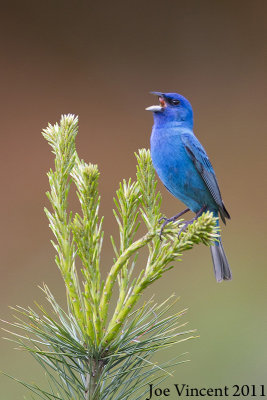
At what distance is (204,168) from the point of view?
5.15ft

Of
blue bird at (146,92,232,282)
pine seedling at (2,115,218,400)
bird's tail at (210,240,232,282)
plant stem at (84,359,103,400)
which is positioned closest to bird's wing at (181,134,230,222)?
blue bird at (146,92,232,282)

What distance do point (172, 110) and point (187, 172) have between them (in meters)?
0.32

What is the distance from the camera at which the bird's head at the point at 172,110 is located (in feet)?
5.58

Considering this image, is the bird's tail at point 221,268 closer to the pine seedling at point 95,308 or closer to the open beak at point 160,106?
the open beak at point 160,106

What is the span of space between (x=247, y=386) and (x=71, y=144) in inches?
57.3

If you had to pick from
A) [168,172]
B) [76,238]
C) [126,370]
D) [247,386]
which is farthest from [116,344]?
[247,386]

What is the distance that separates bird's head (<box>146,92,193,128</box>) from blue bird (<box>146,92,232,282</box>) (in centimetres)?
4

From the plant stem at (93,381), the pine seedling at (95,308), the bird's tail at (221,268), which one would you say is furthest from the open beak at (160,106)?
the plant stem at (93,381)

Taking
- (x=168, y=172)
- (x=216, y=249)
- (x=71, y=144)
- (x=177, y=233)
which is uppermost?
(x=168, y=172)

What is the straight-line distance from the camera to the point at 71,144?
2.63 ft

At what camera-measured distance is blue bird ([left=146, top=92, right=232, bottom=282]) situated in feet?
4.80

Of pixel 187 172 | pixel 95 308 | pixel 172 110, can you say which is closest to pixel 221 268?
pixel 187 172

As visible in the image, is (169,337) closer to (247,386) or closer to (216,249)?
(216,249)

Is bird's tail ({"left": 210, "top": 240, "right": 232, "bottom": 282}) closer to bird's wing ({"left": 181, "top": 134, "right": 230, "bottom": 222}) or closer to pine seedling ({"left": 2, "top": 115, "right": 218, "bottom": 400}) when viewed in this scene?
bird's wing ({"left": 181, "top": 134, "right": 230, "bottom": 222})
